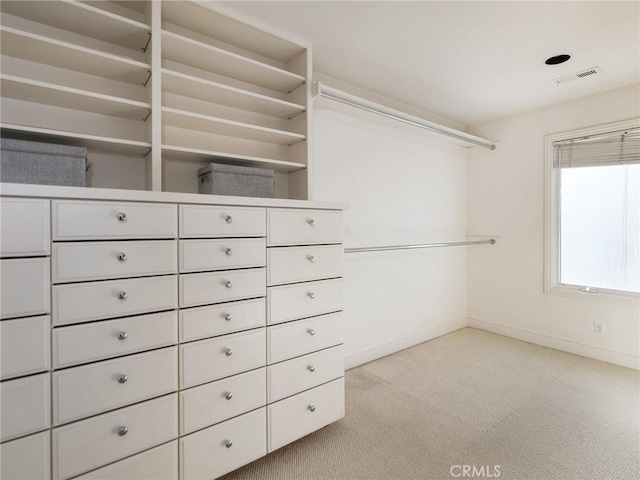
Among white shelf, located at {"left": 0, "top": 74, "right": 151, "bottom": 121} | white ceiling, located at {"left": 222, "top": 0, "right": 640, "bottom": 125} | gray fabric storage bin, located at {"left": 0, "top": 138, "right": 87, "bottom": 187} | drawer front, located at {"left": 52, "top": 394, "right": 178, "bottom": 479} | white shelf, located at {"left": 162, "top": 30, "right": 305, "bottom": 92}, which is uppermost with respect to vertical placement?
white ceiling, located at {"left": 222, "top": 0, "right": 640, "bottom": 125}

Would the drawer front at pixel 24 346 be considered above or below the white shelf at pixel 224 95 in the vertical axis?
below

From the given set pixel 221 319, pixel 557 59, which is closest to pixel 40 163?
pixel 221 319

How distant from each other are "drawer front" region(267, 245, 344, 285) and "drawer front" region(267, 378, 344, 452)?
65 cm

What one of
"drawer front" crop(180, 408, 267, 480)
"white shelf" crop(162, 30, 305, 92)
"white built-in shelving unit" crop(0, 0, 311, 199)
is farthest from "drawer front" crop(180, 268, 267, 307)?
"white shelf" crop(162, 30, 305, 92)

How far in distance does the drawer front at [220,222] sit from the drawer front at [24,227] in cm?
45

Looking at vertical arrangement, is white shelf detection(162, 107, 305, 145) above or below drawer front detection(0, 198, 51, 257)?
above

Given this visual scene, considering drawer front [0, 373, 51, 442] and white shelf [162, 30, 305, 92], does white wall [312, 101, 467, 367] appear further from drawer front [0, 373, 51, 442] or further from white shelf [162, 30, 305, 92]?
drawer front [0, 373, 51, 442]

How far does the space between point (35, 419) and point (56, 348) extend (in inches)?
9.4

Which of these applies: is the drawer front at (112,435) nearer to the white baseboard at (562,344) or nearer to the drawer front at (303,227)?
the drawer front at (303,227)

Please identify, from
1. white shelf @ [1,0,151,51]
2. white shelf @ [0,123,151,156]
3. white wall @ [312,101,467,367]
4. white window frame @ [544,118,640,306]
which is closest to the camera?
white shelf @ [0,123,151,156]

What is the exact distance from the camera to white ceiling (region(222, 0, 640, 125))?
177 centimetres

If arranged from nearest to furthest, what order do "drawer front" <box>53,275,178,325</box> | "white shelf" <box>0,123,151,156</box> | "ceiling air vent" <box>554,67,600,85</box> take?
"drawer front" <box>53,275,178,325</box> → "white shelf" <box>0,123,151,156</box> → "ceiling air vent" <box>554,67,600,85</box>

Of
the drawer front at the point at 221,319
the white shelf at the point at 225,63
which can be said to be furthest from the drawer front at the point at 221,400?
the white shelf at the point at 225,63

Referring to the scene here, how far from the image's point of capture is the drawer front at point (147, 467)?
125cm
